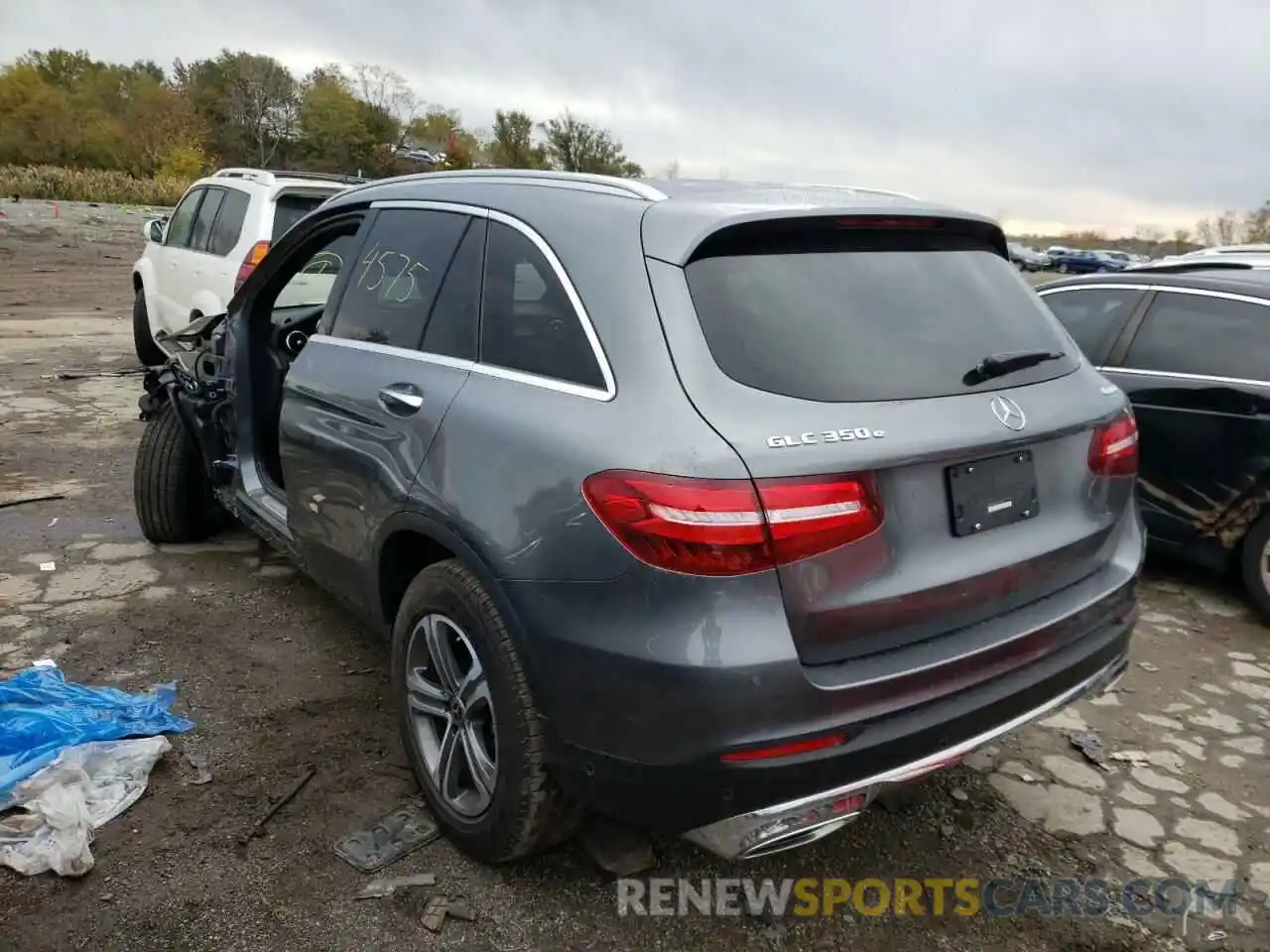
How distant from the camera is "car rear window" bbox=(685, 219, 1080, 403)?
7.03 feet

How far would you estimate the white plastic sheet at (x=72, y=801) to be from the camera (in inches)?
99.6

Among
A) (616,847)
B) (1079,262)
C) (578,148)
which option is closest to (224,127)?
(578,148)

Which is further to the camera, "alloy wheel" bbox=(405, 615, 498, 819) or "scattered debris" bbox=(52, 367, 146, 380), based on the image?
"scattered debris" bbox=(52, 367, 146, 380)

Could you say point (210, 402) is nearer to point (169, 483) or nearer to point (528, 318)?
point (169, 483)

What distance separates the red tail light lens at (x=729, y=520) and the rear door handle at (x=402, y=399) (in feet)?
3.14

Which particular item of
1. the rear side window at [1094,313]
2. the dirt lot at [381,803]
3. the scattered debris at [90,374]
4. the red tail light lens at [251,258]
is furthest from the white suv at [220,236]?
the rear side window at [1094,313]

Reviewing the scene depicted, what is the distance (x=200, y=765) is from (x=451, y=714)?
1032 mm

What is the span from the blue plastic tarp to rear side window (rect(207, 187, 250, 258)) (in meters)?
4.87

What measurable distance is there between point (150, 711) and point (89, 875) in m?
0.76

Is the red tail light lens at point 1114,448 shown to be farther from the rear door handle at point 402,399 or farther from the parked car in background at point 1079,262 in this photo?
the parked car in background at point 1079,262

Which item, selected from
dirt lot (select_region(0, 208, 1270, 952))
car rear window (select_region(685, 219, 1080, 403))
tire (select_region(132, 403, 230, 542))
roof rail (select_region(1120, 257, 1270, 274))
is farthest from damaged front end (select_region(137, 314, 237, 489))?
roof rail (select_region(1120, 257, 1270, 274))

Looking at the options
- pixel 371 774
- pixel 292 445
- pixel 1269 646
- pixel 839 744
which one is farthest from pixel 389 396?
pixel 1269 646

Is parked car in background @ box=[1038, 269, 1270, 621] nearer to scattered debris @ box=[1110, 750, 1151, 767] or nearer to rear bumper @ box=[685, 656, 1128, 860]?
scattered debris @ box=[1110, 750, 1151, 767]

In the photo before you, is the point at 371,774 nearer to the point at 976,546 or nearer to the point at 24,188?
the point at 976,546
